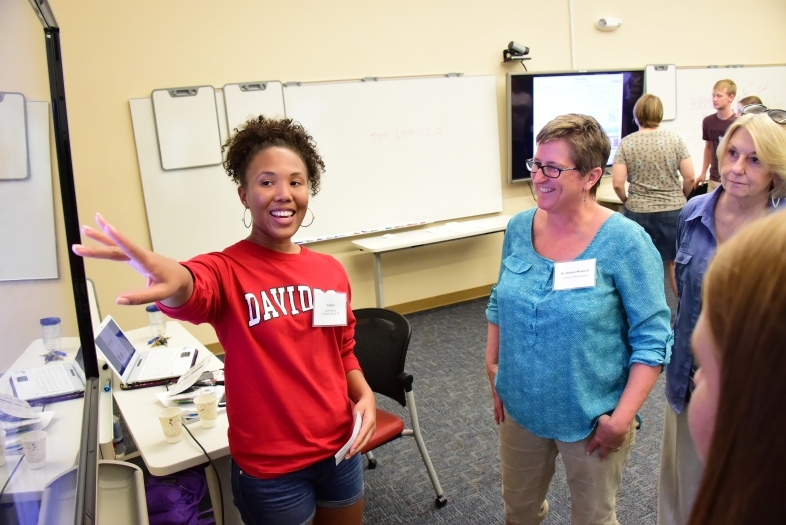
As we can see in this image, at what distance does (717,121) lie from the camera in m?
4.98

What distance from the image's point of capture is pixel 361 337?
224cm

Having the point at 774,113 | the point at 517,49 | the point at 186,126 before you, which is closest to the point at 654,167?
the point at 517,49

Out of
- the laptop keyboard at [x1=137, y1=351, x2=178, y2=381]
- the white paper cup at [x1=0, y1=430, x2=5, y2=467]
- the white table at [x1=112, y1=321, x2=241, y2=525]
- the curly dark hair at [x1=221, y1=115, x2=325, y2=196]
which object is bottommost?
the white table at [x1=112, y1=321, x2=241, y2=525]

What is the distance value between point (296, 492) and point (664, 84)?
5863 millimetres

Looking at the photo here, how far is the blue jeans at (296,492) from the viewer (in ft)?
3.95

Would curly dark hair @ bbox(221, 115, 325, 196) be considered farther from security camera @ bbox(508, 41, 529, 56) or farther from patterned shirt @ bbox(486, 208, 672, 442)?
security camera @ bbox(508, 41, 529, 56)

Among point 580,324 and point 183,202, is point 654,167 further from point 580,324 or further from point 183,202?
point 183,202

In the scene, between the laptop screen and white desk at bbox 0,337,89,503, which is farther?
the laptop screen

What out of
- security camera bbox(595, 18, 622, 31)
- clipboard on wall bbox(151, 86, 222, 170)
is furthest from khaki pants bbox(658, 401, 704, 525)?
security camera bbox(595, 18, 622, 31)

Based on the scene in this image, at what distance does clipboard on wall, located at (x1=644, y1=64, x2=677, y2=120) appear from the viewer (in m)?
5.51

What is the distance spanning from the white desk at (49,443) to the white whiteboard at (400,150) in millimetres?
2844

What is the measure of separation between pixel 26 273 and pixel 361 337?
138 centimetres

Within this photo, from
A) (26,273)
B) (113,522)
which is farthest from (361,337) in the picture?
(26,273)

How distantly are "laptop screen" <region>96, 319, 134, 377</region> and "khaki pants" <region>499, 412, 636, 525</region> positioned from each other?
4.41 feet
